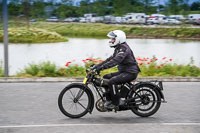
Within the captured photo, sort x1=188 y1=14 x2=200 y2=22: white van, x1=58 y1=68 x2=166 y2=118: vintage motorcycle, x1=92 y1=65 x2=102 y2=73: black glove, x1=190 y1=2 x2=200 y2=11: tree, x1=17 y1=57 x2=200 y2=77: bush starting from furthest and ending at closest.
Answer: x1=188 y1=14 x2=200 y2=22: white van, x1=190 y1=2 x2=200 y2=11: tree, x1=17 y1=57 x2=200 y2=77: bush, x1=58 y1=68 x2=166 y2=118: vintage motorcycle, x1=92 y1=65 x2=102 y2=73: black glove

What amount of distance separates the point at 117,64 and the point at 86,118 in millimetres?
1171

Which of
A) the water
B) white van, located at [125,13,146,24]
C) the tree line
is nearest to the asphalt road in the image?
the water

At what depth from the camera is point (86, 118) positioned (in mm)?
7262

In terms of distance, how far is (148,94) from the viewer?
7301 millimetres

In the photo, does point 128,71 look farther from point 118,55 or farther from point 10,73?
point 10,73

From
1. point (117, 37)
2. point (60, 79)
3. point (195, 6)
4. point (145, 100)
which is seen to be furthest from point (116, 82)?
point (195, 6)

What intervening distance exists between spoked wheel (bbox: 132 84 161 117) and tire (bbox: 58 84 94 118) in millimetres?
861

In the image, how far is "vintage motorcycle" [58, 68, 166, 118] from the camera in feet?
23.0

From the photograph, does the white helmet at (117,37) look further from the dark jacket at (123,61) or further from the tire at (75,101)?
the tire at (75,101)

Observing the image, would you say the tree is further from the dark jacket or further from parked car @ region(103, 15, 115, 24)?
the dark jacket

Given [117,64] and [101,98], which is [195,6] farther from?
[101,98]

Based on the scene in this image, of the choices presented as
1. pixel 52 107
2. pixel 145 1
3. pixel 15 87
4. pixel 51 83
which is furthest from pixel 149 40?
pixel 52 107

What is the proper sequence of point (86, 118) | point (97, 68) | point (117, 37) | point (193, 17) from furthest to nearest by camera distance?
point (193, 17) < point (86, 118) < point (117, 37) < point (97, 68)

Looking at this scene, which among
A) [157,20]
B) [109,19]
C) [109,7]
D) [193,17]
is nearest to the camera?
[109,19]
